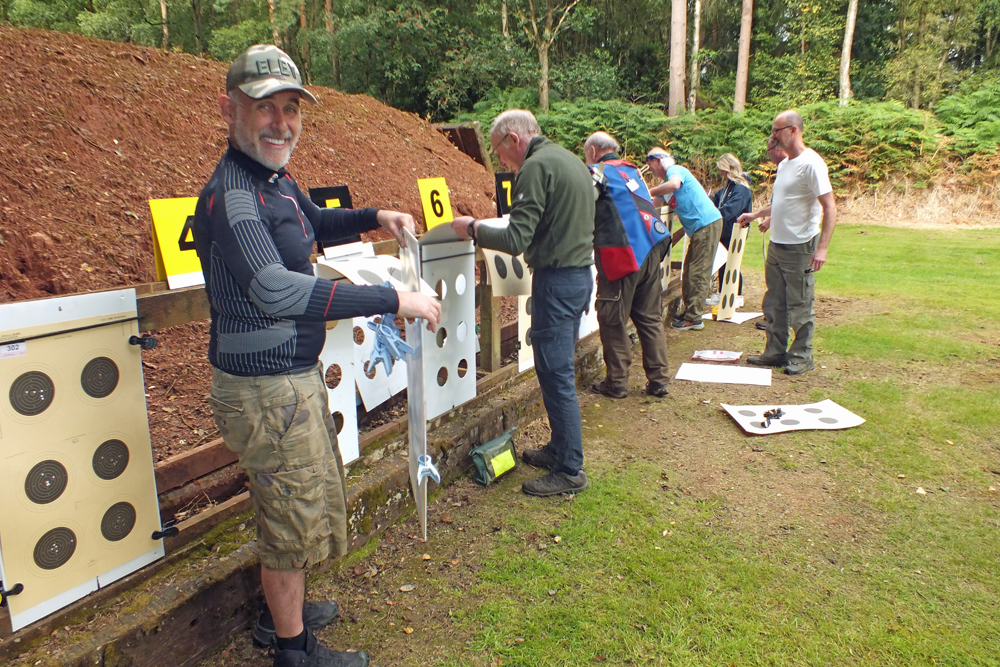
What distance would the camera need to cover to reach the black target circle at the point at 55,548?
2.02m

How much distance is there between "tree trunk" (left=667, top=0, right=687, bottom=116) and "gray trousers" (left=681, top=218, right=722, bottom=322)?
47.3 feet

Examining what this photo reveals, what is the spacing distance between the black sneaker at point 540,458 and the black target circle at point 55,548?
231 cm

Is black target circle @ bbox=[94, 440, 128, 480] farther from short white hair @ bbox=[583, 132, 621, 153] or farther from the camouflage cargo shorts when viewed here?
short white hair @ bbox=[583, 132, 621, 153]

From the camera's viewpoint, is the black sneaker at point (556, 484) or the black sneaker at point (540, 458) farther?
the black sneaker at point (540, 458)

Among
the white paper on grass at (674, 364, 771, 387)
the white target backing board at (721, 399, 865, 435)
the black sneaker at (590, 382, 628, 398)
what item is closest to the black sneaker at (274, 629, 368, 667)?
the white target backing board at (721, 399, 865, 435)

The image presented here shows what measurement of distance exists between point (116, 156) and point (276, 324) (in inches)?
210

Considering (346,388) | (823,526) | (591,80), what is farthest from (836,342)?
(591,80)

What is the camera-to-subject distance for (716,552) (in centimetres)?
296

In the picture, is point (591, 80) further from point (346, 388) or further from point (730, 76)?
point (346, 388)

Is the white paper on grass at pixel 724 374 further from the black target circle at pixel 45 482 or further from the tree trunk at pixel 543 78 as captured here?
the tree trunk at pixel 543 78

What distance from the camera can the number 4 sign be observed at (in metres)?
5.56

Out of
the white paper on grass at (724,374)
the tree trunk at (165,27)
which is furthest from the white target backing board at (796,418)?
the tree trunk at (165,27)

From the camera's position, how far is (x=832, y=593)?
266cm

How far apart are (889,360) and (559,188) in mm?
3899
